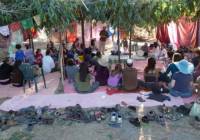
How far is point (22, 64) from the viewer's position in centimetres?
914

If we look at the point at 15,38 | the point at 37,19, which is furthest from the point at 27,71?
the point at 15,38

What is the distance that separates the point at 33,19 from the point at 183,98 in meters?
4.58

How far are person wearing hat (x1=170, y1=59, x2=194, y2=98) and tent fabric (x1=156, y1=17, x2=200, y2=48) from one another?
596 cm

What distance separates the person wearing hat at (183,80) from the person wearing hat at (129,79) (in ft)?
3.43

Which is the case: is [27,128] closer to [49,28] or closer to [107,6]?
[49,28]

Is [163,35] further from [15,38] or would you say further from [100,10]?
[100,10]

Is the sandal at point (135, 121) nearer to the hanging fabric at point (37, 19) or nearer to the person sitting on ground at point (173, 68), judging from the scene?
the person sitting on ground at point (173, 68)

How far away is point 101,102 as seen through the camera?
812 cm

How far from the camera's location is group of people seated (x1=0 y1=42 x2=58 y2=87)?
964 centimetres

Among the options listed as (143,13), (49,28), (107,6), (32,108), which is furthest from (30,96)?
(143,13)

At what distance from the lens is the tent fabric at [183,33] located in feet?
46.1

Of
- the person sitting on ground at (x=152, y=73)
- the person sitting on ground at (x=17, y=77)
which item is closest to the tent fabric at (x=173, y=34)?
the person sitting on ground at (x=152, y=73)

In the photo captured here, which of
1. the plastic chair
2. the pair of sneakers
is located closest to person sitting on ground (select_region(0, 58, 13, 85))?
the plastic chair

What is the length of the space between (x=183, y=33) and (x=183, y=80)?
22.6 feet
